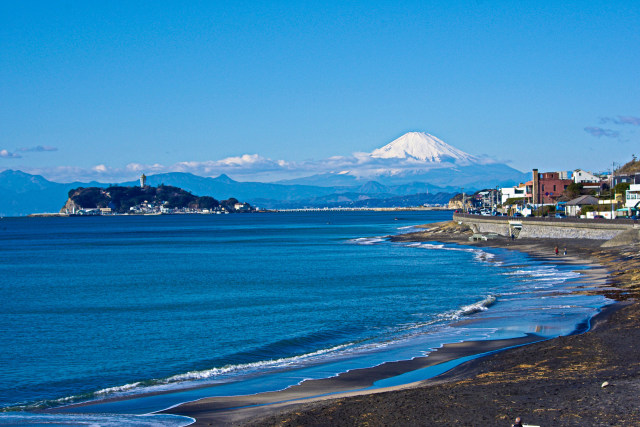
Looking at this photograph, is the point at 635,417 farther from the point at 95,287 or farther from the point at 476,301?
the point at 95,287

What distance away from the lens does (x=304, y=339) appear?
72.6 feet

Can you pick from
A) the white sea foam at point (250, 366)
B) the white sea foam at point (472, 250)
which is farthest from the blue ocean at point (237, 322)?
the white sea foam at point (472, 250)

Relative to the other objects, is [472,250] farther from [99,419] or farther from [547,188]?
[99,419]

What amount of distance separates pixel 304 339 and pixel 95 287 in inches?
936

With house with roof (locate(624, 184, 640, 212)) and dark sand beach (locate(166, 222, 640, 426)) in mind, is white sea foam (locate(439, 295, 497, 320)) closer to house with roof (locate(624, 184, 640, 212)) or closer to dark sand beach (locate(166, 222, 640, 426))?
dark sand beach (locate(166, 222, 640, 426))

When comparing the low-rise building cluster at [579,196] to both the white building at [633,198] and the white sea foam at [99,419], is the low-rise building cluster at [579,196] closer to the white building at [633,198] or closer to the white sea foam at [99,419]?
the white building at [633,198]

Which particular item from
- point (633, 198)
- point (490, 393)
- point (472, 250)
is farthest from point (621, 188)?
point (490, 393)

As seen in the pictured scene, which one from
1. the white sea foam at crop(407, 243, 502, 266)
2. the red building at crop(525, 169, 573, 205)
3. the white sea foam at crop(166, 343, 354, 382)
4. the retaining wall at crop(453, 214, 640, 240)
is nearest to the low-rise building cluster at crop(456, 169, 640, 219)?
the red building at crop(525, 169, 573, 205)

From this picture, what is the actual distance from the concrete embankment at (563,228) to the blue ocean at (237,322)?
31.5 feet

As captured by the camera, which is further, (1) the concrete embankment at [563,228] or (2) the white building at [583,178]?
(2) the white building at [583,178]

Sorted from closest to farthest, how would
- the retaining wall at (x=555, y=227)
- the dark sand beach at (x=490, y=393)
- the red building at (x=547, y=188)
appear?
the dark sand beach at (x=490, y=393) → the retaining wall at (x=555, y=227) → the red building at (x=547, y=188)

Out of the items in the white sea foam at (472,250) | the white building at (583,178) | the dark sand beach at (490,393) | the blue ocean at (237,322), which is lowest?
the white sea foam at (472,250)

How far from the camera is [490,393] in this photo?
12492 millimetres

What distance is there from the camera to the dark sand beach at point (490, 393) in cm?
1096
